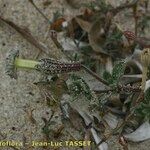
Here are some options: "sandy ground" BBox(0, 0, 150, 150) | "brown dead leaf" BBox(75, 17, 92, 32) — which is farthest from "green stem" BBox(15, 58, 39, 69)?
"brown dead leaf" BBox(75, 17, 92, 32)

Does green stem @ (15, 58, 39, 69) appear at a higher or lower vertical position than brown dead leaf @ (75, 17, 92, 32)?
lower

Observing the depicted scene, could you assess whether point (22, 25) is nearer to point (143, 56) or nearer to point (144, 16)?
point (144, 16)

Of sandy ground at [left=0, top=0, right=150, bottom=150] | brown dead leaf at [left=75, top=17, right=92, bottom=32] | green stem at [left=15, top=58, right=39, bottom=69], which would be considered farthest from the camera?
brown dead leaf at [left=75, top=17, right=92, bottom=32]

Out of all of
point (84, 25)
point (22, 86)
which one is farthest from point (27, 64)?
point (84, 25)

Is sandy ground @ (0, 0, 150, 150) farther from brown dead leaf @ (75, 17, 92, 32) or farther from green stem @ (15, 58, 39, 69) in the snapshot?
green stem @ (15, 58, 39, 69)

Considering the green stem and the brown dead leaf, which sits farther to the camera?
the brown dead leaf

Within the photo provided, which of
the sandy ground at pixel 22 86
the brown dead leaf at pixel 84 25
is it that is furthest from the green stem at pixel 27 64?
the brown dead leaf at pixel 84 25

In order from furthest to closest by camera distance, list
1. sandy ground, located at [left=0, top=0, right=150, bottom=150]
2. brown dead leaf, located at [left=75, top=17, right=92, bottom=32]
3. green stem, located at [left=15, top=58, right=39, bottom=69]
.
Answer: brown dead leaf, located at [left=75, top=17, right=92, bottom=32] → sandy ground, located at [left=0, top=0, right=150, bottom=150] → green stem, located at [left=15, top=58, right=39, bottom=69]

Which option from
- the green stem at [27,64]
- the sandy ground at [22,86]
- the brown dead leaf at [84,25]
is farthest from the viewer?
the brown dead leaf at [84,25]

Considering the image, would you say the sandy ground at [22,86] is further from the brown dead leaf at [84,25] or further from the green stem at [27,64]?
the green stem at [27,64]
